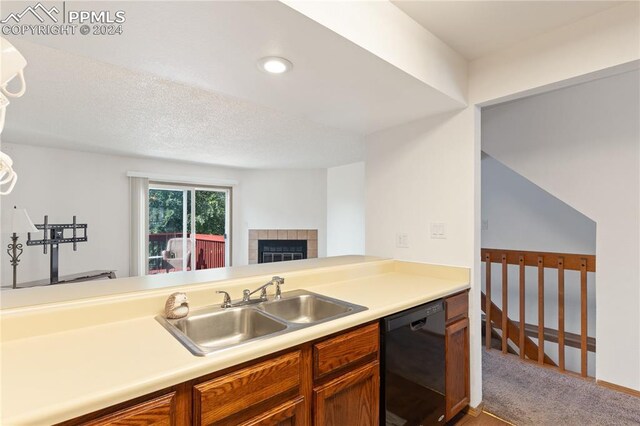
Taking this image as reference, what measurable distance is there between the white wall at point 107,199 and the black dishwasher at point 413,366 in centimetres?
418

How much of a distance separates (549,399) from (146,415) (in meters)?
2.58

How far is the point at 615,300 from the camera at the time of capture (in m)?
2.29

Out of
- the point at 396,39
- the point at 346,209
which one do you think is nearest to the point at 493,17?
the point at 396,39

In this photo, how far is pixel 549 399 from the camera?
216 centimetres

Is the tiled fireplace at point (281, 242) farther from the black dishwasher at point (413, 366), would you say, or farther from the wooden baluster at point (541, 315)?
the black dishwasher at point (413, 366)

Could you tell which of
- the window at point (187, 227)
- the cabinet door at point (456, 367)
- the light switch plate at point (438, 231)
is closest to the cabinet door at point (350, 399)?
the cabinet door at point (456, 367)

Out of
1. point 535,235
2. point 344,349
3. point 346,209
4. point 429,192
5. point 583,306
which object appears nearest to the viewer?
point 344,349

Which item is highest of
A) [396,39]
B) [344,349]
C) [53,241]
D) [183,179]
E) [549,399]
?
[396,39]

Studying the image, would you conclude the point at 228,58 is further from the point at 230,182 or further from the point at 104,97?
the point at 230,182

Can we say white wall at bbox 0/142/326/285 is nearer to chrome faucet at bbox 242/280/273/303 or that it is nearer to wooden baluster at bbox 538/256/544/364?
chrome faucet at bbox 242/280/273/303

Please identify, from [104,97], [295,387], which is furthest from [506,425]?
[104,97]

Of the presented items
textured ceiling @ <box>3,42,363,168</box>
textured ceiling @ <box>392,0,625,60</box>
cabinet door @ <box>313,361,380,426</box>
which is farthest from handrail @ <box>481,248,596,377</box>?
textured ceiling @ <box>3,42,363,168</box>

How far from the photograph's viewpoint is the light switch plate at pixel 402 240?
2443 mm

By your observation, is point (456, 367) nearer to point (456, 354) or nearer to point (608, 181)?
point (456, 354)
